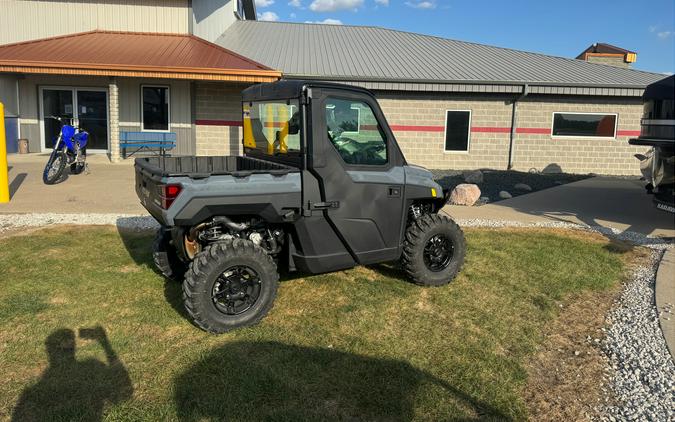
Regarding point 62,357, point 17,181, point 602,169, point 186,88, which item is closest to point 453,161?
point 602,169

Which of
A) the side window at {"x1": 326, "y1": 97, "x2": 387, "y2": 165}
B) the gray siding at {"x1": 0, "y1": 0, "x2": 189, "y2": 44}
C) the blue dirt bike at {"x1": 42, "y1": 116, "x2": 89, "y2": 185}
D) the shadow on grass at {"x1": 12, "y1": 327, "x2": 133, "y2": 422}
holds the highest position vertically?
the gray siding at {"x1": 0, "y1": 0, "x2": 189, "y2": 44}

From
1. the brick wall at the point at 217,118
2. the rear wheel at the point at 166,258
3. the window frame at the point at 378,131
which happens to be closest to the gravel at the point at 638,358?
the window frame at the point at 378,131

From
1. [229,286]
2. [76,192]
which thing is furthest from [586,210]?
[76,192]

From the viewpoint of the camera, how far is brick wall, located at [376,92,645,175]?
1706 cm

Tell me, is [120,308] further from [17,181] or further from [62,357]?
[17,181]

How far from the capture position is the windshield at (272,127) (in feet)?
15.6

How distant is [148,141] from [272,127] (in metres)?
12.7

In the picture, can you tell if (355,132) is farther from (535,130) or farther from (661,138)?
(535,130)

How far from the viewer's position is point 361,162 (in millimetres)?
4871

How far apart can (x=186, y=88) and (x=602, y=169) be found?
13882mm

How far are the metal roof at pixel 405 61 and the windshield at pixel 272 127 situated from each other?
10747 millimetres

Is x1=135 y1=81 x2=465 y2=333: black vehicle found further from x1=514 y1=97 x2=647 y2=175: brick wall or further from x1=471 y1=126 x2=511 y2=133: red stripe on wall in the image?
x1=514 y1=97 x2=647 y2=175: brick wall

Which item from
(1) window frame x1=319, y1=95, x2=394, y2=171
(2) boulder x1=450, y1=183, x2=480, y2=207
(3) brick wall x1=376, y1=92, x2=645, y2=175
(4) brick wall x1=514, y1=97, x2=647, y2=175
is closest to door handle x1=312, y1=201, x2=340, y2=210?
(1) window frame x1=319, y1=95, x2=394, y2=171

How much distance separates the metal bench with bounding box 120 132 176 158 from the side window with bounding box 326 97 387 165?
12838 mm
